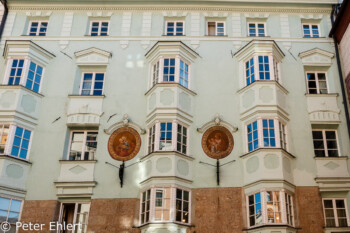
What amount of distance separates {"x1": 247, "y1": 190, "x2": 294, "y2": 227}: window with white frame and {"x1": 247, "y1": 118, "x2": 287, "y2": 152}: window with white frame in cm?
218

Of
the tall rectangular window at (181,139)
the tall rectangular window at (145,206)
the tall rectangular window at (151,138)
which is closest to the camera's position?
the tall rectangular window at (145,206)

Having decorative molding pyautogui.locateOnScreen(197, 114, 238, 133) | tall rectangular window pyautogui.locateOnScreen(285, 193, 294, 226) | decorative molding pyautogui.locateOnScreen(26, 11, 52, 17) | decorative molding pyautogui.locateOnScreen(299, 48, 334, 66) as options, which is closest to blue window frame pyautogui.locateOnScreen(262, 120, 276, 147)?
decorative molding pyautogui.locateOnScreen(197, 114, 238, 133)

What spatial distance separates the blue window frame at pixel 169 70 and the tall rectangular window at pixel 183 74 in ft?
1.38

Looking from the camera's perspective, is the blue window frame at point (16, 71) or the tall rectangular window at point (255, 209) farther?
the blue window frame at point (16, 71)

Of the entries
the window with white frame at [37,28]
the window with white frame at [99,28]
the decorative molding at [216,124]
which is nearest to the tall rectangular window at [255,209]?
the decorative molding at [216,124]

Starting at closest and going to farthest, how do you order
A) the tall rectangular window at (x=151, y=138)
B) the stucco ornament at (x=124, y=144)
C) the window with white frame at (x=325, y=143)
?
the tall rectangular window at (x=151, y=138) < the stucco ornament at (x=124, y=144) < the window with white frame at (x=325, y=143)

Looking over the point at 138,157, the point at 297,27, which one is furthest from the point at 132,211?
the point at 297,27

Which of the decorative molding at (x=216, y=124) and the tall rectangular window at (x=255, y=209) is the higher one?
the decorative molding at (x=216, y=124)

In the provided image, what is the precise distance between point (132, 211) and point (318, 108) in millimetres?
10111

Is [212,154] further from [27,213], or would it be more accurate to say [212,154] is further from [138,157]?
[27,213]

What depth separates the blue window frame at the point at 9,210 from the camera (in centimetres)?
1674

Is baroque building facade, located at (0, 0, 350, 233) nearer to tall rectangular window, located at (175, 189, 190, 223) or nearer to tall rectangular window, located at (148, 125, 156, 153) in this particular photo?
tall rectangular window, located at (175, 189, 190, 223)

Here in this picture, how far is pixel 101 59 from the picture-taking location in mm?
20719

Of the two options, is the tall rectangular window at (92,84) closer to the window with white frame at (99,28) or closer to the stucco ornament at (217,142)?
the window with white frame at (99,28)
